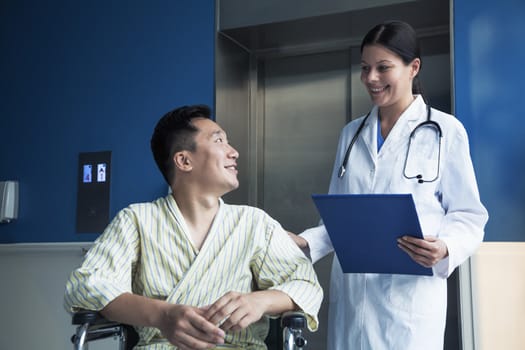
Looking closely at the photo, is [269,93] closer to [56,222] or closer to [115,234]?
[56,222]

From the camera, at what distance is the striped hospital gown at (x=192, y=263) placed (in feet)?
→ 4.91

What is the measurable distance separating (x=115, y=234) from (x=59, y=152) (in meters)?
1.88

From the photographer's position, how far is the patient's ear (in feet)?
5.51

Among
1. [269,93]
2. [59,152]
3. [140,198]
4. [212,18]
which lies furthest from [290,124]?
[59,152]

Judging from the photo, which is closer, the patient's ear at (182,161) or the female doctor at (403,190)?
the patient's ear at (182,161)

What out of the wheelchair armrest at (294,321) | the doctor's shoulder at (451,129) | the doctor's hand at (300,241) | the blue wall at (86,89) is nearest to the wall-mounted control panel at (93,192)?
the blue wall at (86,89)

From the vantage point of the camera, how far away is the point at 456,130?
73.4 inches

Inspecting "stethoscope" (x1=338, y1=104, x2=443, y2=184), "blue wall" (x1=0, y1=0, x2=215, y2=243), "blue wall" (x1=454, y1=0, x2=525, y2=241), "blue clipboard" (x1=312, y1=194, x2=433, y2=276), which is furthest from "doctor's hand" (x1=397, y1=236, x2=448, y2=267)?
"blue wall" (x1=0, y1=0, x2=215, y2=243)

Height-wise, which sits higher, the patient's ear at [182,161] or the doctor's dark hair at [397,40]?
the doctor's dark hair at [397,40]

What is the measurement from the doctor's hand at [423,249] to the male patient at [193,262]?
0.26 m

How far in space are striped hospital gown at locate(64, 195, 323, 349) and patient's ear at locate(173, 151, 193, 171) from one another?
0.30ft

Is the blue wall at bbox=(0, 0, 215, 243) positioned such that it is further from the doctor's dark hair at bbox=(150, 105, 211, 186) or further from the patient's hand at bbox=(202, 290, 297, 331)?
the patient's hand at bbox=(202, 290, 297, 331)

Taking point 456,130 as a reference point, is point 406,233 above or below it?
Result: below

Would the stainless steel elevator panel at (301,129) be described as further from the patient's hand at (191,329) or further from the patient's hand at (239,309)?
the patient's hand at (191,329)
